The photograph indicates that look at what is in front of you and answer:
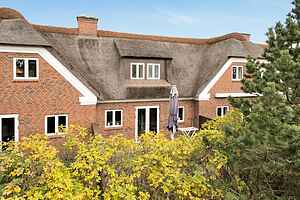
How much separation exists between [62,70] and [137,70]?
605 cm

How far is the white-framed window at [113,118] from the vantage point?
20870 mm

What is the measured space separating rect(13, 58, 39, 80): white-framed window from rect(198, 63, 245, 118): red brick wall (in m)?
12.4

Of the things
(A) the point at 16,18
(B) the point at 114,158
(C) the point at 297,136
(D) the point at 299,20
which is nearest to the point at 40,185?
(B) the point at 114,158

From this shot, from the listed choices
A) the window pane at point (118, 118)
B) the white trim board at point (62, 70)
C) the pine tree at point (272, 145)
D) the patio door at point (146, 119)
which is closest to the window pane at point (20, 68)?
the white trim board at point (62, 70)

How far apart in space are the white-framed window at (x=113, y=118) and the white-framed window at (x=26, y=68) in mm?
5281

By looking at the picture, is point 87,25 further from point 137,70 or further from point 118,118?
point 118,118

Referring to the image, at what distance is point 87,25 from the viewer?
2273cm

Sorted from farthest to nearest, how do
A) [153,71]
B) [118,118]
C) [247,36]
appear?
[247,36], [153,71], [118,118]

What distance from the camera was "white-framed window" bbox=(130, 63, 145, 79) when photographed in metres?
22.6

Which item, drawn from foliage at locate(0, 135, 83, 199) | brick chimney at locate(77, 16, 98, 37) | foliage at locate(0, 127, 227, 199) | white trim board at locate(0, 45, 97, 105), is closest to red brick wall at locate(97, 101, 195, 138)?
white trim board at locate(0, 45, 97, 105)

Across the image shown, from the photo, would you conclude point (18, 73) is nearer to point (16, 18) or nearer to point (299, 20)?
point (16, 18)

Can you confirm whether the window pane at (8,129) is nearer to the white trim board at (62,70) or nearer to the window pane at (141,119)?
the white trim board at (62,70)

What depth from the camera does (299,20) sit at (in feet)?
35.2

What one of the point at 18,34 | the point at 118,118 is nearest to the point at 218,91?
the point at 118,118
